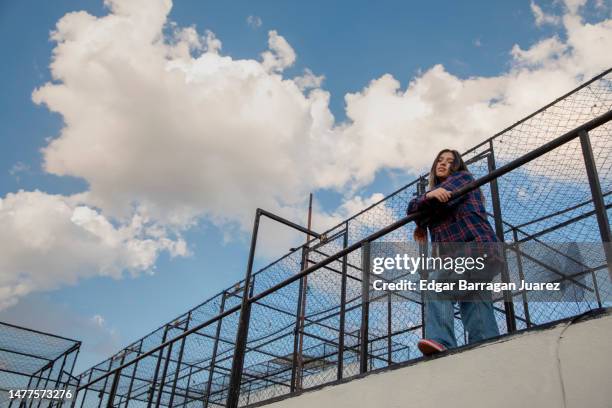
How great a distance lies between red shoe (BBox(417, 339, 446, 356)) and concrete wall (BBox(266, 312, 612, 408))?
53 millimetres

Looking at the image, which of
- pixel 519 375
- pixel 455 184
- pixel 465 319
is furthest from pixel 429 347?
pixel 455 184

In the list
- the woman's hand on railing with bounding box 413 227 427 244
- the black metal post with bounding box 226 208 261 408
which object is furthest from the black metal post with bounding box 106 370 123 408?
the woman's hand on railing with bounding box 413 227 427 244

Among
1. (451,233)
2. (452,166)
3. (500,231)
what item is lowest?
(451,233)

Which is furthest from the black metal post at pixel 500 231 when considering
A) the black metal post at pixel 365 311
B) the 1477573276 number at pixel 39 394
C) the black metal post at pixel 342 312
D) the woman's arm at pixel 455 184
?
the 1477573276 number at pixel 39 394

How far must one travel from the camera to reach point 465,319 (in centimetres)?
281

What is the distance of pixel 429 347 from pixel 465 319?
0.37 m

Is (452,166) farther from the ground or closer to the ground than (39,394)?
closer to the ground

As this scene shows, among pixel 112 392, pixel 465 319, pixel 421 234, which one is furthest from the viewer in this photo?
pixel 112 392

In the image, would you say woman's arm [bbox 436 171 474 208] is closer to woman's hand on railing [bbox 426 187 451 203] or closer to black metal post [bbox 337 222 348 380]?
woman's hand on railing [bbox 426 187 451 203]

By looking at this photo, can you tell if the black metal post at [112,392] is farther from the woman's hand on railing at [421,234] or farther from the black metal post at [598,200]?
the black metal post at [598,200]

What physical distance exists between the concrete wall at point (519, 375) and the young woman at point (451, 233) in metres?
0.18

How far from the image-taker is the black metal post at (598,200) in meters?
2.17

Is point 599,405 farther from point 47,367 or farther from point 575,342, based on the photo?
point 47,367

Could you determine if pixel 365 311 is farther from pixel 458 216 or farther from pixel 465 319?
pixel 458 216
